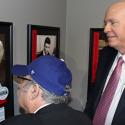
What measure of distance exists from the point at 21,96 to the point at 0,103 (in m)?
0.35

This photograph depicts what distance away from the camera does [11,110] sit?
1.47 m

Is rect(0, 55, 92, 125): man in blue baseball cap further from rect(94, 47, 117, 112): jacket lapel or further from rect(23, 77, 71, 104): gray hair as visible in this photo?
rect(94, 47, 117, 112): jacket lapel

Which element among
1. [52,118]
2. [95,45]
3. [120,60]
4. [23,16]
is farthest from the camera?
[95,45]

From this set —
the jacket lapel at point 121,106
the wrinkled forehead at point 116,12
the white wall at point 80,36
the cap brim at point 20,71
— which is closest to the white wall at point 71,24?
the white wall at point 80,36

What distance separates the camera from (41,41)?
1.71 meters

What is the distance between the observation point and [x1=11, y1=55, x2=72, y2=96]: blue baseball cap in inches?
40.1

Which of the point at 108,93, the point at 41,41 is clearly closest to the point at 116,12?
the point at 108,93

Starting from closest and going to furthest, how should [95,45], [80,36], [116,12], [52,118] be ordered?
[52,118] < [116,12] < [95,45] < [80,36]

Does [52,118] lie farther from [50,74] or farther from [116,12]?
[116,12]

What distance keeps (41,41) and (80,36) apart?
0.59 meters

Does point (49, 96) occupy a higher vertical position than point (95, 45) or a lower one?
lower

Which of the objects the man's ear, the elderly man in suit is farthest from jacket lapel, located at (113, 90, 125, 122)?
the man's ear

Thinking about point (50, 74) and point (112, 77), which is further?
point (112, 77)

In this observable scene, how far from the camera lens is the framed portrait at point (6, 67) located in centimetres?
131
